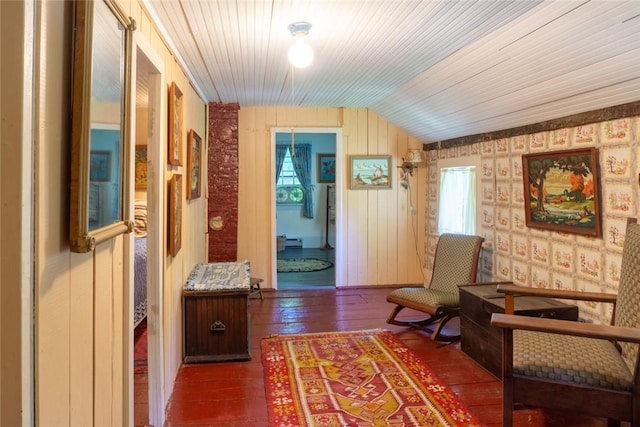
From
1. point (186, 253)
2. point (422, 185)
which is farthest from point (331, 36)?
point (422, 185)

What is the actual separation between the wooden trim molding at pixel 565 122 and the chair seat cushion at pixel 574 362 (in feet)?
4.46

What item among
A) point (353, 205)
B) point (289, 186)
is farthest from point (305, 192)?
point (353, 205)

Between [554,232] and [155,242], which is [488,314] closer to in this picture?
[554,232]

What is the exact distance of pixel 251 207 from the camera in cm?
541

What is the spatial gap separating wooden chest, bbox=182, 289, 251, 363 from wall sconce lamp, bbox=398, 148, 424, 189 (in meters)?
2.91

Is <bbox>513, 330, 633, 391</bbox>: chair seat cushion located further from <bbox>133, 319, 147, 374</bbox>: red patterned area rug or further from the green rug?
the green rug

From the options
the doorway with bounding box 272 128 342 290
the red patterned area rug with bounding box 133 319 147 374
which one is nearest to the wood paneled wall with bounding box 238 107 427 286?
the red patterned area rug with bounding box 133 319 147 374

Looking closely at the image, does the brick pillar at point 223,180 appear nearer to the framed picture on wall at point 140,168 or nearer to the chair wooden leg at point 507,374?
the framed picture on wall at point 140,168

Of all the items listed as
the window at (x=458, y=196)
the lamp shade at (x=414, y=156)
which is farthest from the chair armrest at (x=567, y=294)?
the lamp shade at (x=414, y=156)

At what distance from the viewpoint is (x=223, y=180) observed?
507 centimetres

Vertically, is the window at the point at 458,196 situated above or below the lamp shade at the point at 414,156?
below

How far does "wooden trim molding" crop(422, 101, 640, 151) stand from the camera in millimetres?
2592

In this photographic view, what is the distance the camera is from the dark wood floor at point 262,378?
97.3 inches

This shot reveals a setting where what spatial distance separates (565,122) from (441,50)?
102 centimetres
